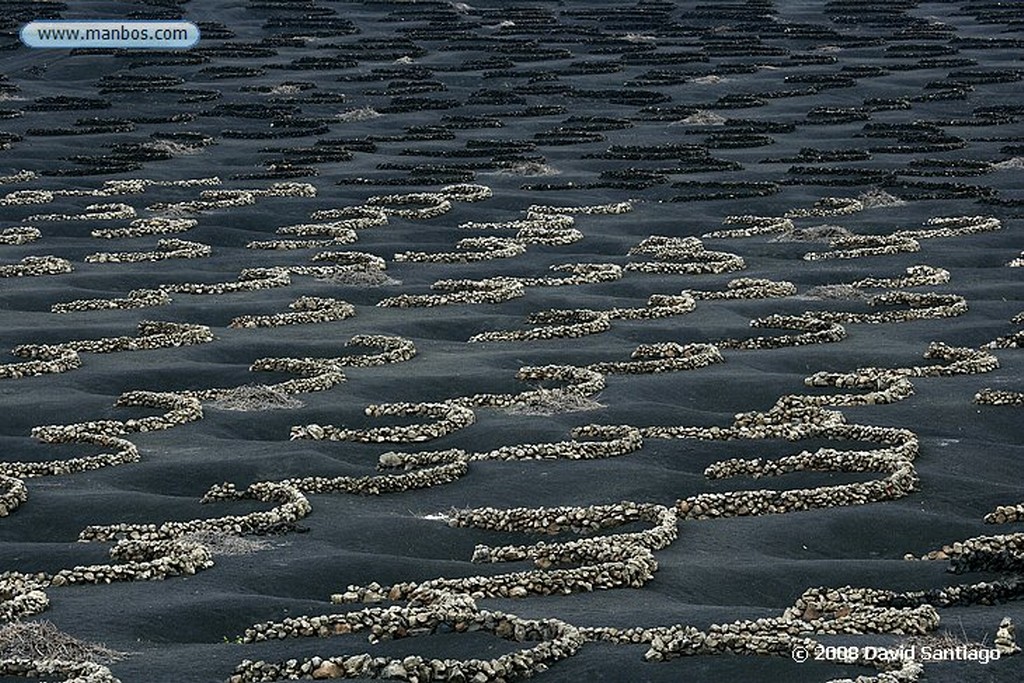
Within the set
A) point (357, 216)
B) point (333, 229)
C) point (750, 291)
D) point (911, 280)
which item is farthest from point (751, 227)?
point (333, 229)

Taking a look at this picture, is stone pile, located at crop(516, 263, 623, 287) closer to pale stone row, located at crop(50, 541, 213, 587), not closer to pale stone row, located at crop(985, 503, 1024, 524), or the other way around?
pale stone row, located at crop(985, 503, 1024, 524)

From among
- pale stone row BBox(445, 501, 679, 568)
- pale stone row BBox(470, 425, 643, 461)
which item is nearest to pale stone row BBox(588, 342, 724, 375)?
pale stone row BBox(470, 425, 643, 461)

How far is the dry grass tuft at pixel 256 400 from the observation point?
43.1 ft

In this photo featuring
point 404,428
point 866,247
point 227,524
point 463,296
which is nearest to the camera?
point 227,524

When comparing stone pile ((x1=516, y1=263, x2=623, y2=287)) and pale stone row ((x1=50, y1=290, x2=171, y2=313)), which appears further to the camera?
stone pile ((x1=516, y1=263, x2=623, y2=287))

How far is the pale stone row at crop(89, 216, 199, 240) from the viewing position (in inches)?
824

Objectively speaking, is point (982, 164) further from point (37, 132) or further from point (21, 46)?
point (21, 46)

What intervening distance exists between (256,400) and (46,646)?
17.7 ft

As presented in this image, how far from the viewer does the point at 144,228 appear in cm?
2130

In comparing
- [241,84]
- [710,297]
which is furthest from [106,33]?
[710,297]

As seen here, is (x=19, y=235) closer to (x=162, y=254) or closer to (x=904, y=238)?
(x=162, y=254)

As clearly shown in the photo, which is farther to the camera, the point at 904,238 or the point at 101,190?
the point at 101,190

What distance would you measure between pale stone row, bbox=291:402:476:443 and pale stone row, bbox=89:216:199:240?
29.3ft

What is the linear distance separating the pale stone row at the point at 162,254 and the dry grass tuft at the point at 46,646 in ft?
38.2
